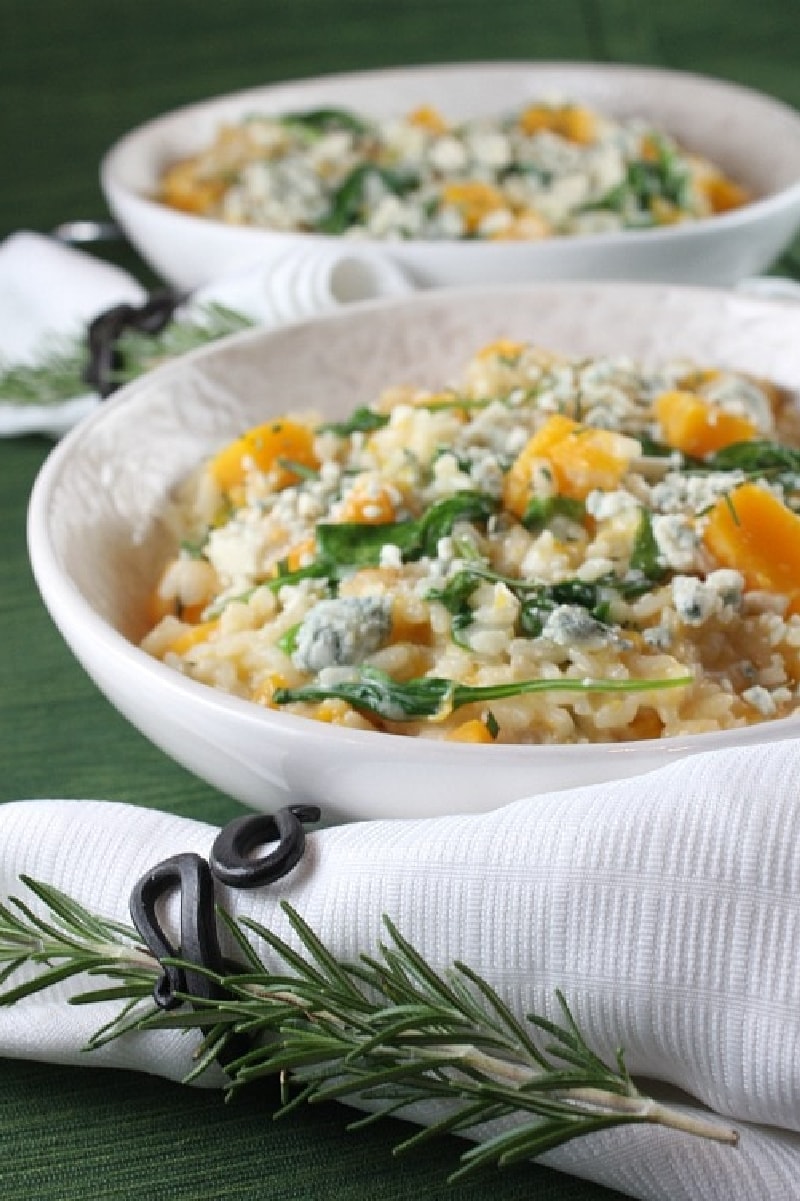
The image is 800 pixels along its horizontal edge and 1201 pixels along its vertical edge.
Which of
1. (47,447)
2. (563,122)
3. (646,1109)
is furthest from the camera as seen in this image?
(563,122)

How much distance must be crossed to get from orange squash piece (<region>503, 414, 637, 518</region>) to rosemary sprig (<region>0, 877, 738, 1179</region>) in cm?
60

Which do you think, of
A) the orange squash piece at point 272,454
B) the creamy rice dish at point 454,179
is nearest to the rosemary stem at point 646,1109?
the orange squash piece at point 272,454

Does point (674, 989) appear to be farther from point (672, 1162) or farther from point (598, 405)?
point (598, 405)

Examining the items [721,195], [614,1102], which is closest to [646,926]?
[614,1102]

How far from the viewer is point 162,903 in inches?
48.9

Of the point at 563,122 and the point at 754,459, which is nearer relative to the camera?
the point at 754,459

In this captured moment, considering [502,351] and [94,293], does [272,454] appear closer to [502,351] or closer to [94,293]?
[502,351]

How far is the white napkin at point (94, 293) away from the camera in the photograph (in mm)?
2404

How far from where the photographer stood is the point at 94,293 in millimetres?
2736

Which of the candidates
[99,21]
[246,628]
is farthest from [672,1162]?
[99,21]

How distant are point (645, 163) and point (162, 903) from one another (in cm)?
212

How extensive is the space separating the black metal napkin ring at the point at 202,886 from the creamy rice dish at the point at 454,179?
5.51 ft

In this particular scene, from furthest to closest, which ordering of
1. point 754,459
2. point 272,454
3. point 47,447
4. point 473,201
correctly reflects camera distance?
point 473,201
point 47,447
point 272,454
point 754,459

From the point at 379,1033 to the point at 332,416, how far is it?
46.1 inches
